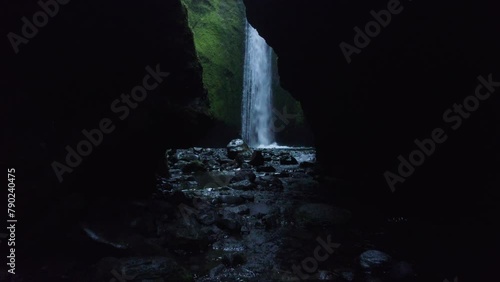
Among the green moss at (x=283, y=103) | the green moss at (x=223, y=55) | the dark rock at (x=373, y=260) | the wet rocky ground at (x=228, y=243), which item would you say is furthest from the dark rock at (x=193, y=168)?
the green moss at (x=283, y=103)

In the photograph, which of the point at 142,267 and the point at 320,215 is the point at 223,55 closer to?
the point at 320,215

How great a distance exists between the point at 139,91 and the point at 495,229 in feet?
20.5

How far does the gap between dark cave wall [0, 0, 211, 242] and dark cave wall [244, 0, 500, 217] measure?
3596mm

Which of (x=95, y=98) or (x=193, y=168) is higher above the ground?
(x=193, y=168)

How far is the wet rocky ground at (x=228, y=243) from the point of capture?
11.8ft

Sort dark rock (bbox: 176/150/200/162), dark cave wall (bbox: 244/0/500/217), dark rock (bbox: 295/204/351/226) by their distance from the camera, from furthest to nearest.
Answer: dark rock (bbox: 176/150/200/162) → dark rock (bbox: 295/204/351/226) → dark cave wall (bbox: 244/0/500/217)

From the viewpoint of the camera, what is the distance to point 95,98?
517 centimetres

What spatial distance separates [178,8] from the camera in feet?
20.5

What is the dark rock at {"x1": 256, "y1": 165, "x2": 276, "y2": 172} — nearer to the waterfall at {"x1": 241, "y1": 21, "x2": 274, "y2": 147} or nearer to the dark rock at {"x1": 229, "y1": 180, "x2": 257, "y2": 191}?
the dark rock at {"x1": 229, "y1": 180, "x2": 257, "y2": 191}

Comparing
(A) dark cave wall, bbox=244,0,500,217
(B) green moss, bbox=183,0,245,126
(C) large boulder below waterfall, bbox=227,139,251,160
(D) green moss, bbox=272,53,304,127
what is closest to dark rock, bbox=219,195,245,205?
(A) dark cave wall, bbox=244,0,500,217

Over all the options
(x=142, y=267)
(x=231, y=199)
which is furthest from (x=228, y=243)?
(x=231, y=199)

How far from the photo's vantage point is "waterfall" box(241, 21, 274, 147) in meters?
29.8

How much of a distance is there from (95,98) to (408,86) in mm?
5559

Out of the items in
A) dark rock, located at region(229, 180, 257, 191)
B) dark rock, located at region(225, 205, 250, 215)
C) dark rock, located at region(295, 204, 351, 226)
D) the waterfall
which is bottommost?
dark rock, located at region(295, 204, 351, 226)
